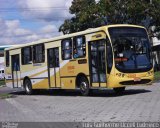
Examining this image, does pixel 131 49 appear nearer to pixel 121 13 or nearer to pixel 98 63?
pixel 98 63

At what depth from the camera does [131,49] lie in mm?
20781

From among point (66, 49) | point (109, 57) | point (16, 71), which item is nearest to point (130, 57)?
point (109, 57)

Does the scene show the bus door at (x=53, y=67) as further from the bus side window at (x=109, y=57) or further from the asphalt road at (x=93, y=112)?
the asphalt road at (x=93, y=112)

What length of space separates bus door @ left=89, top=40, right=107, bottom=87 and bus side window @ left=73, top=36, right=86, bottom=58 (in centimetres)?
54

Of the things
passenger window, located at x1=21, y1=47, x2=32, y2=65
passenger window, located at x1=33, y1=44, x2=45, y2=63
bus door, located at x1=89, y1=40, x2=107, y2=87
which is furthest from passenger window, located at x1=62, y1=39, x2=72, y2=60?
passenger window, located at x1=21, y1=47, x2=32, y2=65

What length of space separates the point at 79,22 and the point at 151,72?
115 ft

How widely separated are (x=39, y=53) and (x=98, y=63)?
19.7 feet

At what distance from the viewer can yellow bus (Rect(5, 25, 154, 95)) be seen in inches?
804

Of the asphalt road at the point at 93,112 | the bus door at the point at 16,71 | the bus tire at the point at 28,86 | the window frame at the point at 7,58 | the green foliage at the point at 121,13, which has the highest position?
the green foliage at the point at 121,13

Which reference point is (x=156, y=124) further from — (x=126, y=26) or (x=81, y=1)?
(x=81, y=1)

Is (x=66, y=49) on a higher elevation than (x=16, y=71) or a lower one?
higher

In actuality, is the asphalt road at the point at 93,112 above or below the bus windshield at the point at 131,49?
below

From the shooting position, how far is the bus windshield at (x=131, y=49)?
20422mm

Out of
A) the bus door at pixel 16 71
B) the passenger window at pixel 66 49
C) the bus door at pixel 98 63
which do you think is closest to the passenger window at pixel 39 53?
the passenger window at pixel 66 49
